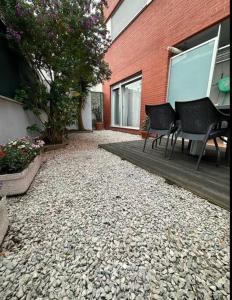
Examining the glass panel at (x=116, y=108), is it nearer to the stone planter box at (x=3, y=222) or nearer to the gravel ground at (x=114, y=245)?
the gravel ground at (x=114, y=245)

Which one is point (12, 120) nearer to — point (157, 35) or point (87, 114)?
point (157, 35)

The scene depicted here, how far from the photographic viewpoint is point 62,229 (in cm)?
105

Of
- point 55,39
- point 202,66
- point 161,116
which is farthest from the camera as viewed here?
point 202,66

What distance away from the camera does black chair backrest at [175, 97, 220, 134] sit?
165cm

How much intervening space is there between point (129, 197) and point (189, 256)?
689mm

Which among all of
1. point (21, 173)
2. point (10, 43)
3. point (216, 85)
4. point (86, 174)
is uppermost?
point (10, 43)

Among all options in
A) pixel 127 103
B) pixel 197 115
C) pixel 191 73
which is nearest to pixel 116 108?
pixel 127 103

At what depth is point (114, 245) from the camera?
36.1 inches

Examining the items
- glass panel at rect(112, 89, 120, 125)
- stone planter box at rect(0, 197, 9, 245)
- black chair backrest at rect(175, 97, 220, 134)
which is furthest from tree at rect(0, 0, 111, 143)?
glass panel at rect(112, 89, 120, 125)

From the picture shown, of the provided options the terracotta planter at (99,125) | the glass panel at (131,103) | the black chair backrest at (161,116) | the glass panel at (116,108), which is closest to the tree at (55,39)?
the black chair backrest at (161,116)

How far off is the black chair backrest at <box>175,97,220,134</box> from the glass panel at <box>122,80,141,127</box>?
358 centimetres

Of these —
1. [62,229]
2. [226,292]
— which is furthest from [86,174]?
[226,292]

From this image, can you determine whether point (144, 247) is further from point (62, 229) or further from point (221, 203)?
point (221, 203)

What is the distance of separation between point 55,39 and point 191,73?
2842 millimetres
